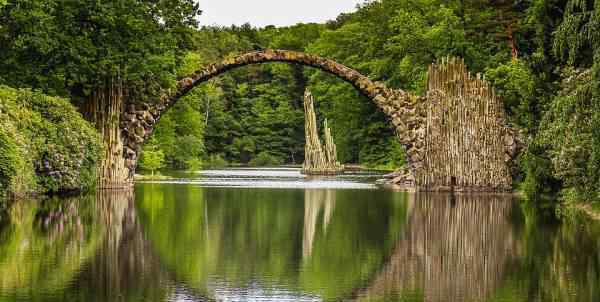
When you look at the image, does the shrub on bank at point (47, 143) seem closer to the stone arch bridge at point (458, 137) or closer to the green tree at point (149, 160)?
the stone arch bridge at point (458, 137)

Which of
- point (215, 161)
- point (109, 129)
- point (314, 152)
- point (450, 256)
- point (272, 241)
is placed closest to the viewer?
point (450, 256)

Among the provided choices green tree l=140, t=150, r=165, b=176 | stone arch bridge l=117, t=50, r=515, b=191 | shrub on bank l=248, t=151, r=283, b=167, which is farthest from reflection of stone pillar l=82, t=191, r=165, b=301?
shrub on bank l=248, t=151, r=283, b=167

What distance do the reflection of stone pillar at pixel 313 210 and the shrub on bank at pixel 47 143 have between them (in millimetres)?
6033

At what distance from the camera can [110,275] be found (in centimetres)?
1144

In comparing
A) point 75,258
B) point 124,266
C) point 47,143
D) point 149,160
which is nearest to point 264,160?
point 149,160

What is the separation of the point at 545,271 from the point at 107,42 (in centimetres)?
2215

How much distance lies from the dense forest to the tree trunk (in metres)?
0.06

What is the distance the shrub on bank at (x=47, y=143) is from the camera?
24656 millimetres

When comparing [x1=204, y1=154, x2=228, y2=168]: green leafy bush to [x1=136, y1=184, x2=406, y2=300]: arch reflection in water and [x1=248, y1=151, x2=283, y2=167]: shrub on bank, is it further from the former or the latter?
[x1=136, y1=184, x2=406, y2=300]: arch reflection in water

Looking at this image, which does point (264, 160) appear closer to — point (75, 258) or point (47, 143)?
point (47, 143)

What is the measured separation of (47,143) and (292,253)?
1467 centimetres

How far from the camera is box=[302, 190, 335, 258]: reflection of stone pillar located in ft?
51.8

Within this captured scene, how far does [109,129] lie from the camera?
3331 cm

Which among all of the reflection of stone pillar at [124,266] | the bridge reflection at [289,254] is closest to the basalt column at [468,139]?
the bridge reflection at [289,254]
